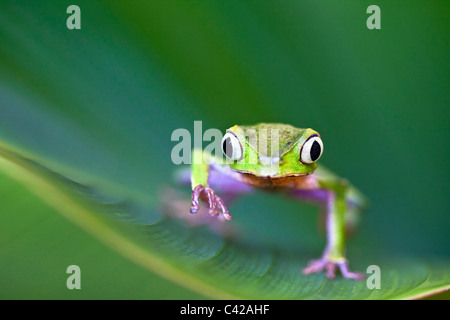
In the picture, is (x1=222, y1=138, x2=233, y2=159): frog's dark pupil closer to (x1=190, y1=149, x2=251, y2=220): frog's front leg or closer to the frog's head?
the frog's head

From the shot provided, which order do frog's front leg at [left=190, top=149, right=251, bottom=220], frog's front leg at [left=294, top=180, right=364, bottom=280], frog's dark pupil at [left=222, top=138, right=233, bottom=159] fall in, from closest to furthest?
frog's front leg at [left=190, top=149, right=251, bottom=220], frog's dark pupil at [left=222, top=138, right=233, bottom=159], frog's front leg at [left=294, top=180, right=364, bottom=280]

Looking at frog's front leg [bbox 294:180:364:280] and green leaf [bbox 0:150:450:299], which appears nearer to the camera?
green leaf [bbox 0:150:450:299]

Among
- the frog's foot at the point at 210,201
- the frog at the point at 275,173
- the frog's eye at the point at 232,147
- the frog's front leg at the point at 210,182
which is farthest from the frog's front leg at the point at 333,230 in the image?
the frog's eye at the point at 232,147

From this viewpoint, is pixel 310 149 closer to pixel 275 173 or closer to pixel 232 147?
pixel 275 173

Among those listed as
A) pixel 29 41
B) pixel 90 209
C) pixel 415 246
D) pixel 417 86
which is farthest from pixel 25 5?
pixel 415 246

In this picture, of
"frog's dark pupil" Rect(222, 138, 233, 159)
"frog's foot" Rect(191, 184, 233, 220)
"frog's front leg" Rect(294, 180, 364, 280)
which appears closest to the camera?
"frog's foot" Rect(191, 184, 233, 220)

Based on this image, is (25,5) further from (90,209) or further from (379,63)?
(379,63)

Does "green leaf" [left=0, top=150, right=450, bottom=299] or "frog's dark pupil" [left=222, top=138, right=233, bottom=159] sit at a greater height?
"frog's dark pupil" [left=222, top=138, right=233, bottom=159]

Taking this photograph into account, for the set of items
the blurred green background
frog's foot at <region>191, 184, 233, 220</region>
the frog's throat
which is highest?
the blurred green background

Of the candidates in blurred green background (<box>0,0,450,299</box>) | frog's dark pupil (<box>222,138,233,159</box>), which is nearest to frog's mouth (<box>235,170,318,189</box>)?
frog's dark pupil (<box>222,138,233,159</box>)
